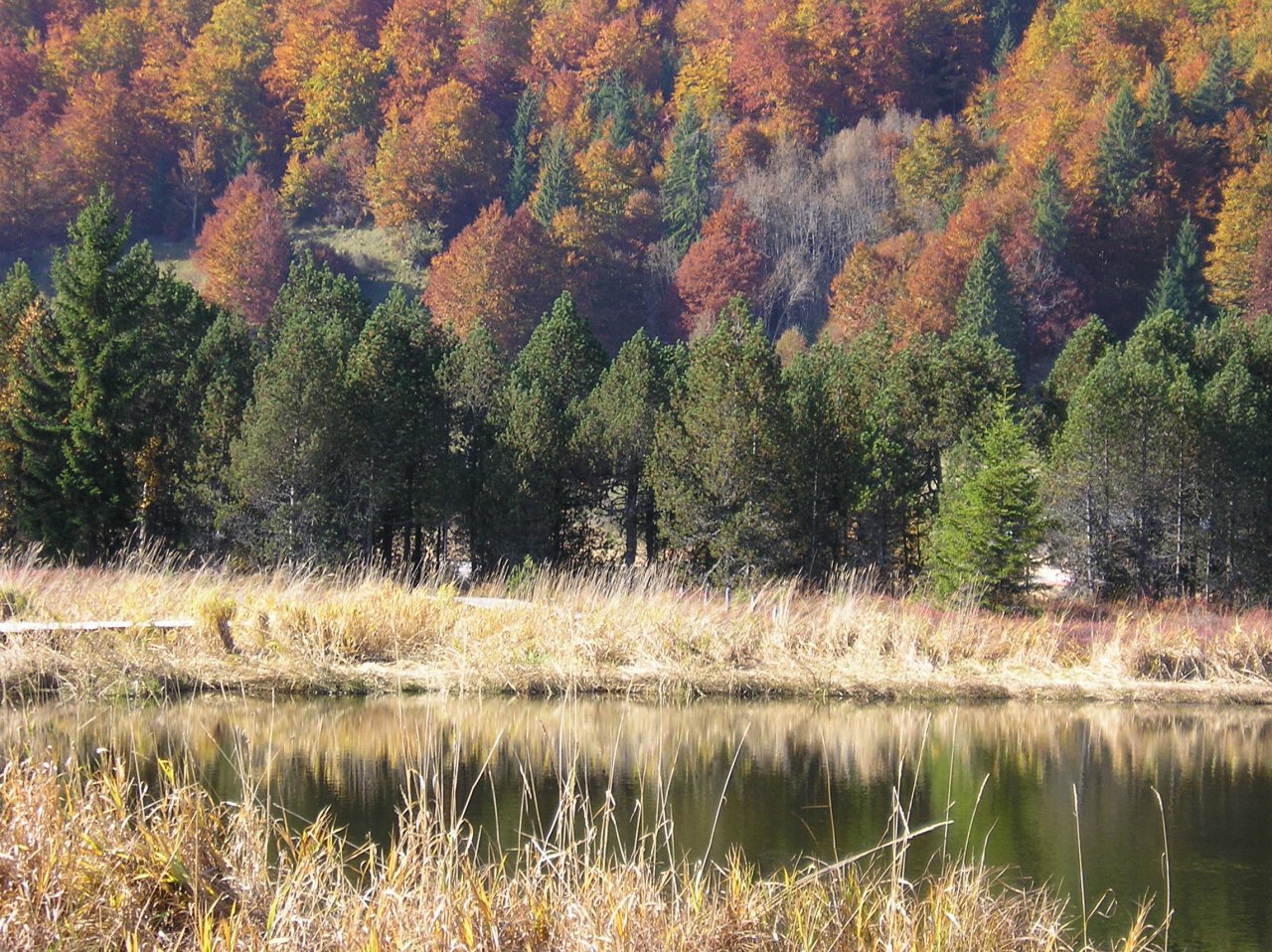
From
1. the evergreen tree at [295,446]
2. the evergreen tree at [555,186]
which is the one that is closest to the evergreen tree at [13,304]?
the evergreen tree at [295,446]

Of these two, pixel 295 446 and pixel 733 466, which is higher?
pixel 295 446

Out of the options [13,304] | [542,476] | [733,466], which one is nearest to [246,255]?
[13,304]

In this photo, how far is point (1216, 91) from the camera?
79.4 meters

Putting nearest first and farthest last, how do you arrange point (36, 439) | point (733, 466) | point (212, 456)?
point (733, 466) < point (212, 456) < point (36, 439)

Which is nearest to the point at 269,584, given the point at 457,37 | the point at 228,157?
the point at 228,157

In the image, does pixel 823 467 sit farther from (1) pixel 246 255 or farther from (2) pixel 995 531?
(1) pixel 246 255

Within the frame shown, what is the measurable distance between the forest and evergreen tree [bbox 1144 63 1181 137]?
239 mm

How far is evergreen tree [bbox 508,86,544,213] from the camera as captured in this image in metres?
94.1

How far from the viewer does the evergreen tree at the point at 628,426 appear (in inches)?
1284

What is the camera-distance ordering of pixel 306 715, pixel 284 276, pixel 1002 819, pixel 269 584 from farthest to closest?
pixel 284 276, pixel 269 584, pixel 306 715, pixel 1002 819

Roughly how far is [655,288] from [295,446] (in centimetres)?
5710

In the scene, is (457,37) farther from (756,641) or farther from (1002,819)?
(1002,819)

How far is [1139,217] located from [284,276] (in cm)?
4857

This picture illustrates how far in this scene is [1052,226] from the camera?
73.6m
